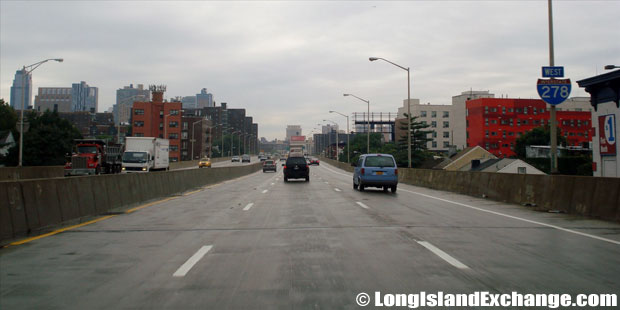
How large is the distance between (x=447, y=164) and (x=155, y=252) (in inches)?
3348

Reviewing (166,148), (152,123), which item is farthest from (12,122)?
(166,148)

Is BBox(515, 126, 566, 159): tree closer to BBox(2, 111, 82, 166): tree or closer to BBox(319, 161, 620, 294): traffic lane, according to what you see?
BBox(2, 111, 82, 166): tree

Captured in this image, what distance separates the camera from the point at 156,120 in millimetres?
128250

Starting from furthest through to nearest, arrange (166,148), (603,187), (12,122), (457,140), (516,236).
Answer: (457,140), (12,122), (166,148), (603,187), (516,236)

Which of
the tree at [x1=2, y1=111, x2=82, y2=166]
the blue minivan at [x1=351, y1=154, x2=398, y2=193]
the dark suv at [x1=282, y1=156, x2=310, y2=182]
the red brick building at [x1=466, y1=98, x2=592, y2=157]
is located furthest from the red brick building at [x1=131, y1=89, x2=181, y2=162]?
the blue minivan at [x1=351, y1=154, x2=398, y2=193]

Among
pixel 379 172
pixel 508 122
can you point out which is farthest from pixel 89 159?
pixel 508 122

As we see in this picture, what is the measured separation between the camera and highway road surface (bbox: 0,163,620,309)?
5.50m

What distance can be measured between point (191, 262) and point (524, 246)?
5768mm

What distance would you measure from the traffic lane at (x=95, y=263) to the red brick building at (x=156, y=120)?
11894 cm

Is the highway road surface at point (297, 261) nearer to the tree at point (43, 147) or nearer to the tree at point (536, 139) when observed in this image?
the tree at point (43, 147)

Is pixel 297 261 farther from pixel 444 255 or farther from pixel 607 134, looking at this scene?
pixel 607 134

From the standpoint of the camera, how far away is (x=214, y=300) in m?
5.24

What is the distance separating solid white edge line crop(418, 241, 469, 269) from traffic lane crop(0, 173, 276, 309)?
4038 millimetres

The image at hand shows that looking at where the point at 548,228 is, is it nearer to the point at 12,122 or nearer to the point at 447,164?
the point at 447,164
